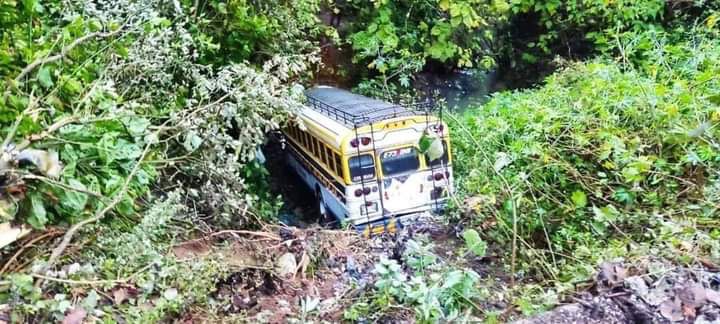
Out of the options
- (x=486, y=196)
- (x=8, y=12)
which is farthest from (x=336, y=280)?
(x=8, y=12)

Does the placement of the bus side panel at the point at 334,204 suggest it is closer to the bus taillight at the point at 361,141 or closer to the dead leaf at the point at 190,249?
the bus taillight at the point at 361,141

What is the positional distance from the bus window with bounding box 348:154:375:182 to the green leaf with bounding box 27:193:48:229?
90.5 inches

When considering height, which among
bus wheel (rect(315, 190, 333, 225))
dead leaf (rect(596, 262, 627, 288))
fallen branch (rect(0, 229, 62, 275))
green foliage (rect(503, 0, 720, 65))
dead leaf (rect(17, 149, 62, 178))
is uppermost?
green foliage (rect(503, 0, 720, 65))

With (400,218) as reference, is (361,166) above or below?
above

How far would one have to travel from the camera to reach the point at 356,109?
4.45 m

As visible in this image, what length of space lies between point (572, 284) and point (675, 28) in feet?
19.6

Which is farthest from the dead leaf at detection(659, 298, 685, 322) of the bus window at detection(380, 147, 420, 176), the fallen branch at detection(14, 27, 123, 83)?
the bus window at detection(380, 147, 420, 176)

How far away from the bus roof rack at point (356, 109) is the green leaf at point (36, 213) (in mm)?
2345

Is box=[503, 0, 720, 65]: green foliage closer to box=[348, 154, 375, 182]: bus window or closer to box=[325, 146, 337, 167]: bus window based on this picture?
box=[348, 154, 375, 182]: bus window

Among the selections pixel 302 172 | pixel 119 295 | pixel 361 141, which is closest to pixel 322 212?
pixel 302 172

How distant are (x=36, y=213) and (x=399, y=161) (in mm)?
2613

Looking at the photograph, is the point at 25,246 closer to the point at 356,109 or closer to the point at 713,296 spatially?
the point at 713,296

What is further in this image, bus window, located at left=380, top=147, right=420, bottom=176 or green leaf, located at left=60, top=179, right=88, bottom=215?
bus window, located at left=380, top=147, right=420, bottom=176

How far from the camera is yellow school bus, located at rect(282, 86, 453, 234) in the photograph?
13.0ft
